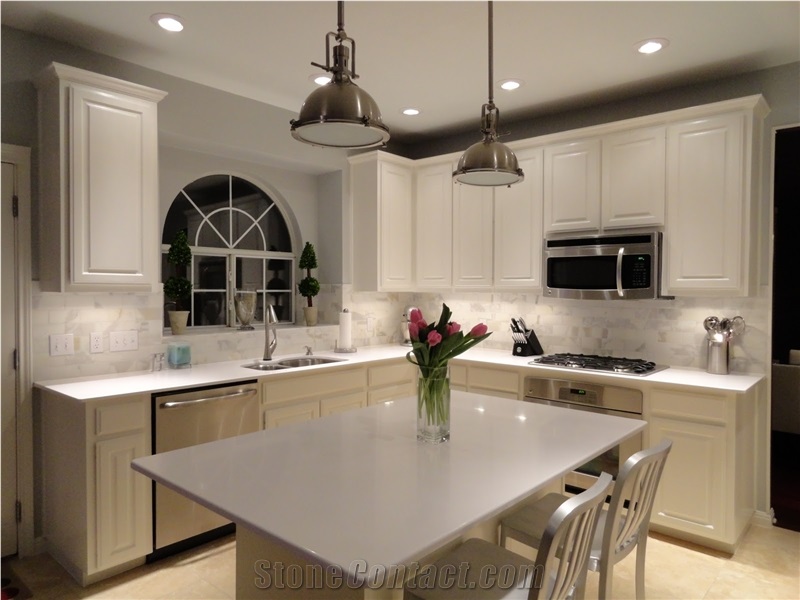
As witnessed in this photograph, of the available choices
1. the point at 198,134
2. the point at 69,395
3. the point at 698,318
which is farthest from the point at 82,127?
the point at 698,318

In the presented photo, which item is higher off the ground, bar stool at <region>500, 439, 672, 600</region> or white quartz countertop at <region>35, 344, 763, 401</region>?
white quartz countertop at <region>35, 344, 763, 401</region>

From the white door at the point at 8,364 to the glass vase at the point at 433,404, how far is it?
2265 millimetres

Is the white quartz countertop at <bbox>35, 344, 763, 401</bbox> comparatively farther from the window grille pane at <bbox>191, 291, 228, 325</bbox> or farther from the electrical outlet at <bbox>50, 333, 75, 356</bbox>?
the window grille pane at <bbox>191, 291, 228, 325</bbox>

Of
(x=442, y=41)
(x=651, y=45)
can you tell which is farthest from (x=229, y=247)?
(x=651, y=45)

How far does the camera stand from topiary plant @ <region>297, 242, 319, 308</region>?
14.0 feet

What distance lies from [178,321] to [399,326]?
2067mm

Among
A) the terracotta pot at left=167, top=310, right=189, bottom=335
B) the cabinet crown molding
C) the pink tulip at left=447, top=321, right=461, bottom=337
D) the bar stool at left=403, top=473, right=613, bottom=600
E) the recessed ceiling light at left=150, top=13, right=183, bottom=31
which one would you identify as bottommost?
the bar stool at left=403, top=473, right=613, bottom=600

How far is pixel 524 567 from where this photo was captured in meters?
1.58

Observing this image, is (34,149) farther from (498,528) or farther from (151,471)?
(498,528)

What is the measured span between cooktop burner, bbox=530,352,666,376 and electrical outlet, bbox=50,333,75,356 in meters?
2.82

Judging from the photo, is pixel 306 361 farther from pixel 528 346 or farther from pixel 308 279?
pixel 528 346

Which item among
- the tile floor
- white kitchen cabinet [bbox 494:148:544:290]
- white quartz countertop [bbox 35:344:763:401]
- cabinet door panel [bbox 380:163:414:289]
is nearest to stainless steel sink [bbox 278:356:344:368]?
white quartz countertop [bbox 35:344:763:401]

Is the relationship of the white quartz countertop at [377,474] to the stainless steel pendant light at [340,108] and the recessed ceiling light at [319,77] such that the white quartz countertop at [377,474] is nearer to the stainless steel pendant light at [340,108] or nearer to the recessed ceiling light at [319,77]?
the stainless steel pendant light at [340,108]

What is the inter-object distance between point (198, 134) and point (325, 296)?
64.4 inches
